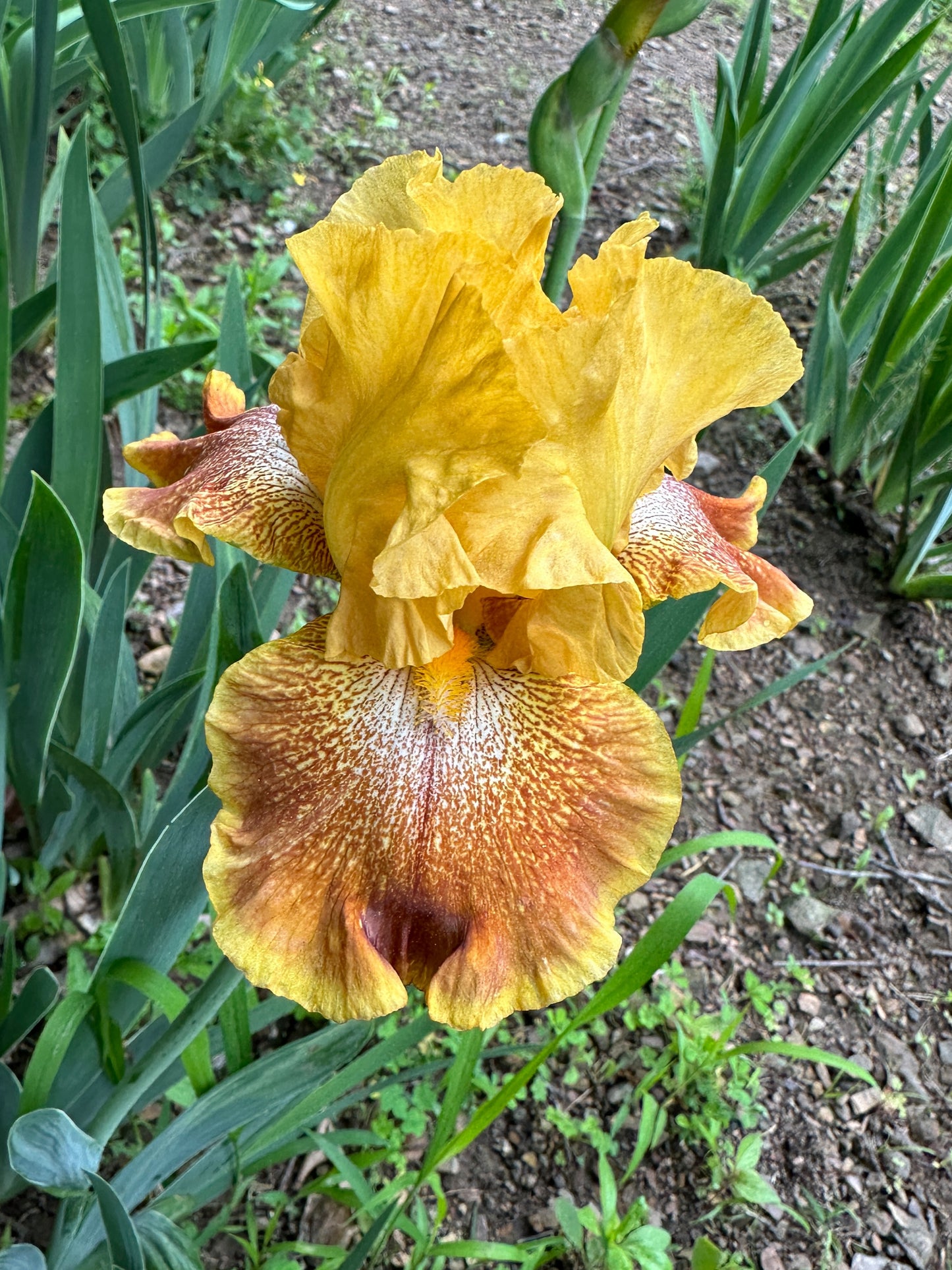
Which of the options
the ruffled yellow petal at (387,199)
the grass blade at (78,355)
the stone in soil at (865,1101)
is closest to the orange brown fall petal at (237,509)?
the ruffled yellow petal at (387,199)

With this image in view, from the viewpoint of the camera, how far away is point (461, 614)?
32.6 inches

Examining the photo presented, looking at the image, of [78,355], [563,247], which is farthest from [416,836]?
[78,355]

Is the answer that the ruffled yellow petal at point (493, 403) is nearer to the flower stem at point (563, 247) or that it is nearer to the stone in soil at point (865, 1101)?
the flower stem at point (563, 247)

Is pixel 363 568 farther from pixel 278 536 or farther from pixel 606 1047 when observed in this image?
pixel 606 1047

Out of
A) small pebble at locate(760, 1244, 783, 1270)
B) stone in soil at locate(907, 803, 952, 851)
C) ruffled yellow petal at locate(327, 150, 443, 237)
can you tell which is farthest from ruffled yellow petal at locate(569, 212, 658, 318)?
stone in soil at locate(907, 803, 952, 851)

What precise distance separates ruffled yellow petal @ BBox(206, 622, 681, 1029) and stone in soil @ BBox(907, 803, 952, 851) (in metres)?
1.71

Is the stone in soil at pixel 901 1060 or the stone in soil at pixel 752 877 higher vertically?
the stone in soil at pixel 752 877

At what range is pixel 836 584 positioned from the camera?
2.64m

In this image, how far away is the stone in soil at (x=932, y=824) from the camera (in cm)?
222

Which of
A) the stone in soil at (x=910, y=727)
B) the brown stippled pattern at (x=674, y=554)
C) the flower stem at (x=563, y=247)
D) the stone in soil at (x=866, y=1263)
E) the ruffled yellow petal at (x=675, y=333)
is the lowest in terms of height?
the stone in soil at (x=866, y=1263)

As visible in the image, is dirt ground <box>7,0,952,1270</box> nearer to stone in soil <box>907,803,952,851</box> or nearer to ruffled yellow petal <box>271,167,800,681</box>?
stone in soil <box>907,803,952,851</box>

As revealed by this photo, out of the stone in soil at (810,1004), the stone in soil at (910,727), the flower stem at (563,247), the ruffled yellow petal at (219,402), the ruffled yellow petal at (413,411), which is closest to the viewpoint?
the ruffled yellow petal at (413,411)

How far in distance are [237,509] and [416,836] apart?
33 centimetres

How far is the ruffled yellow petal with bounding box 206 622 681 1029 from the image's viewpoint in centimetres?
72
